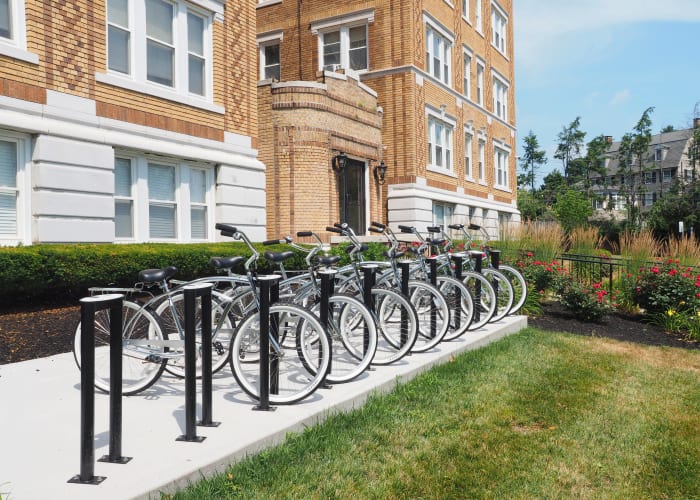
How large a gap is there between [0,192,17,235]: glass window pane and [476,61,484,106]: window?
75.0 ft

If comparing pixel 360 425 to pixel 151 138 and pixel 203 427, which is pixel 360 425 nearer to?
pixel 203 427

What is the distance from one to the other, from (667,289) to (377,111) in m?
12.5

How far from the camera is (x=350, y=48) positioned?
2222cm

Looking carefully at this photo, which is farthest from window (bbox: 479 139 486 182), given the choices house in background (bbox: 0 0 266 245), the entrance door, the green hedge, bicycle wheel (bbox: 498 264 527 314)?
the green hedge

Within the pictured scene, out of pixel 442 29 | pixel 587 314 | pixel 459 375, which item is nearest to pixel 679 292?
pixel 587 314

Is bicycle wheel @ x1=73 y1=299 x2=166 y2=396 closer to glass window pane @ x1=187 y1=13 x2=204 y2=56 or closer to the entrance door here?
glass window pane @ x1=187 y1=13 x2=204 y2=56

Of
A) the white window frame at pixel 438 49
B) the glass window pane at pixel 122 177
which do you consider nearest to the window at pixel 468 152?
the white window frame at pixel 438 49

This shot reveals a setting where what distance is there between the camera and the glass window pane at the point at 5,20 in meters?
9.00

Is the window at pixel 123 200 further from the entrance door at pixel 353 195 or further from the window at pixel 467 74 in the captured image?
the window at pixel 467 74

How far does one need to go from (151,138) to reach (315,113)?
21.5ft

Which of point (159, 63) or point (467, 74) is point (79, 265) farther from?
point (467, 74)

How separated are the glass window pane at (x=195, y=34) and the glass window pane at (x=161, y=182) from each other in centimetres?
284

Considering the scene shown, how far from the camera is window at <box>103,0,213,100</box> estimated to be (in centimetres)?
1091

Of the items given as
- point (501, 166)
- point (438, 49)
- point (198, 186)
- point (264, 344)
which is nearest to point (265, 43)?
point (438, 49)
